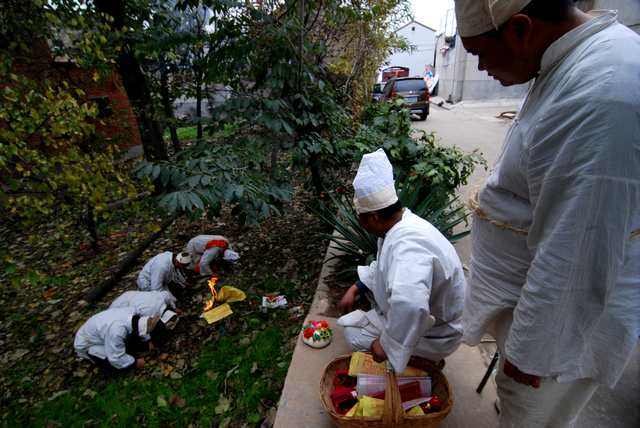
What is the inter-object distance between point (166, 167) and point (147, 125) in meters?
2.04

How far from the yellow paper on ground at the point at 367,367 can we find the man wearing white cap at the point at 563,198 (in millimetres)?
684

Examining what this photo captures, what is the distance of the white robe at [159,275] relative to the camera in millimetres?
3539

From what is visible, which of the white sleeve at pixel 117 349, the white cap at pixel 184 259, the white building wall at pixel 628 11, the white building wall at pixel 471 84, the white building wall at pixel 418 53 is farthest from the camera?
the white building wall at pixel 418 53

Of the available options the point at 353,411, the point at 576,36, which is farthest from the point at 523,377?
the point at 576,36

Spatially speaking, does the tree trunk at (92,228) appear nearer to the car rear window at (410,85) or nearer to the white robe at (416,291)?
the white robe at (416,291)

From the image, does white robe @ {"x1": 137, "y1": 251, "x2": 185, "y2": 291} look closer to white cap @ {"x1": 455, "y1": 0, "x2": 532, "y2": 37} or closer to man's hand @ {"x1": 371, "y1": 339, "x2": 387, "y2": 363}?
man's hand @ {"x1": 371, "y1": 339, "x2": 387, "y2": 363}

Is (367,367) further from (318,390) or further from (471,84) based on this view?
(471,84)

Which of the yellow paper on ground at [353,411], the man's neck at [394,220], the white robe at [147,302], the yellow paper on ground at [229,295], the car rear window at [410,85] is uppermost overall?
the car rear window at [410,85]

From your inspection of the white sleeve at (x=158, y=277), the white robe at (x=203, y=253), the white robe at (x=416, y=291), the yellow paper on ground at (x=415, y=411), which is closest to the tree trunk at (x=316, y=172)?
the white robe at (x=203, y=253)

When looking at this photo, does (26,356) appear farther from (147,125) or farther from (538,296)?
(538,296)

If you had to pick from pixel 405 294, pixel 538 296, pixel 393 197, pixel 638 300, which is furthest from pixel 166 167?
pixel 638 300

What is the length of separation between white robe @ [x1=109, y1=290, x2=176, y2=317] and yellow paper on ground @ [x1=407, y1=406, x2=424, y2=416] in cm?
248

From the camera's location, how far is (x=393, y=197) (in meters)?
1.68

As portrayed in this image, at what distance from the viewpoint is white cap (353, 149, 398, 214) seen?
1.63m
